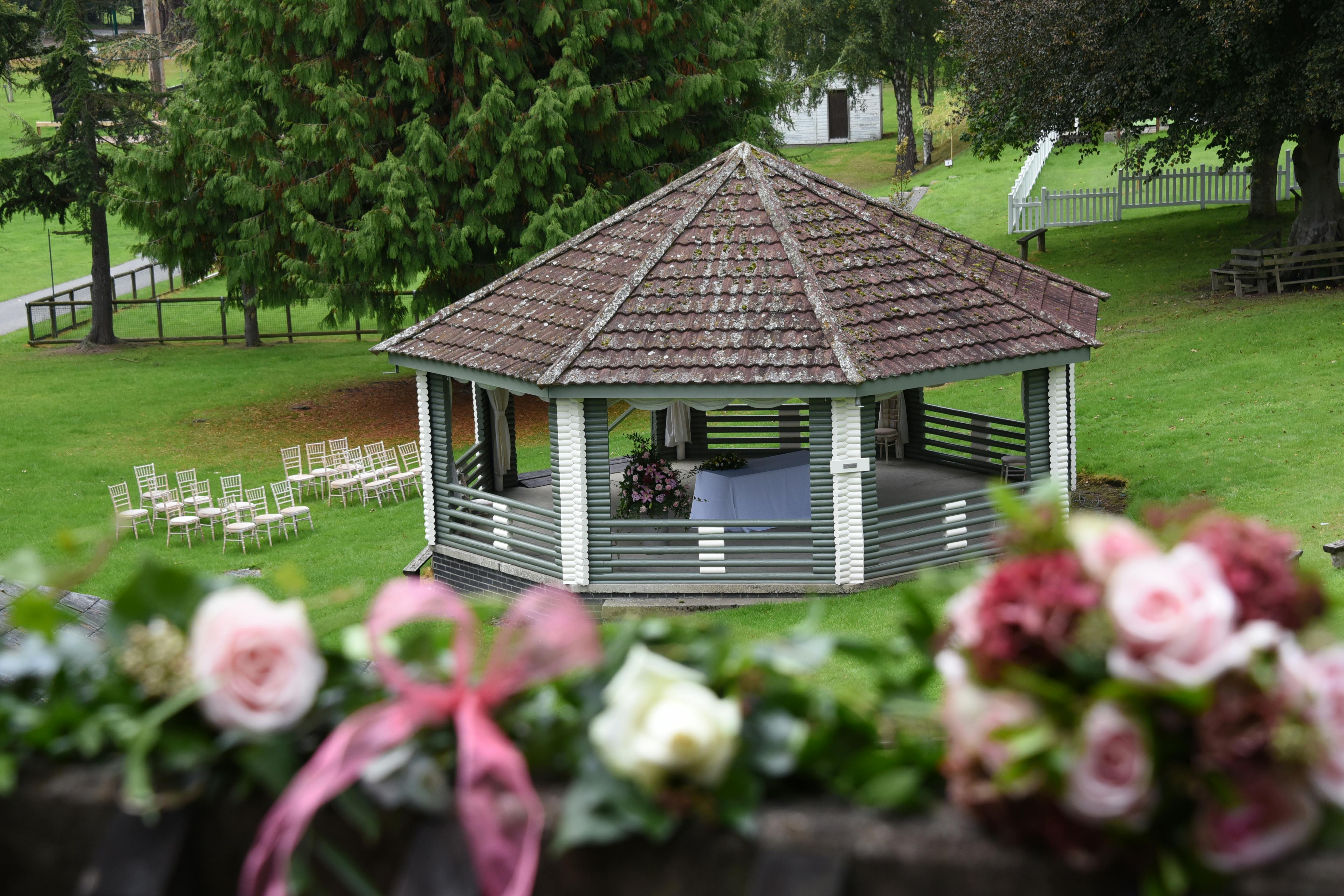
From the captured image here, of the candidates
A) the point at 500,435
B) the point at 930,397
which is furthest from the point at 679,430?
the point at 930,397

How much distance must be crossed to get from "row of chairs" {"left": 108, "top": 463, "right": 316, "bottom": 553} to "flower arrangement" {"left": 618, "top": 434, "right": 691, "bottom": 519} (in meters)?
7.24

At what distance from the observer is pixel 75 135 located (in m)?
37.0

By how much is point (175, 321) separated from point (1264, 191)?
35103mm

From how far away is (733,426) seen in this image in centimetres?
2216

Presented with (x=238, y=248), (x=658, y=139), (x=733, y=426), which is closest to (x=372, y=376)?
(x=238, y=248)

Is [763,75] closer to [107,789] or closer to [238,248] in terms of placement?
[238,248]

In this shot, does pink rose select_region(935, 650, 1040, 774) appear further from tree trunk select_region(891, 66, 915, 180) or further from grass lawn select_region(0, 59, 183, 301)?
tree trunk select_region(891, 66, 915, 180)

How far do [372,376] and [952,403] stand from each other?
1636 centimetres

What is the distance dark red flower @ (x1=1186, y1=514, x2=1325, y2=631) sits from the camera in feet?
6.06

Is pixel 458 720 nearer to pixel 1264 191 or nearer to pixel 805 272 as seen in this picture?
pixel 805 272

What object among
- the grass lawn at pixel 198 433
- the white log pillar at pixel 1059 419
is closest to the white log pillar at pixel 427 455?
the grass lawn at pixel 198 433

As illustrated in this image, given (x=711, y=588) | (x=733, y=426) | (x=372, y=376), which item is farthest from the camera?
(x=372, y=376)

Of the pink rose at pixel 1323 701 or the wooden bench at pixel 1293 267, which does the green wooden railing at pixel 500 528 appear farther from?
the wooden bench at pixel 1293 267

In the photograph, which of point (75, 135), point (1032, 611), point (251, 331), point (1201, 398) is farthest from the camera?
point (251, 331)
